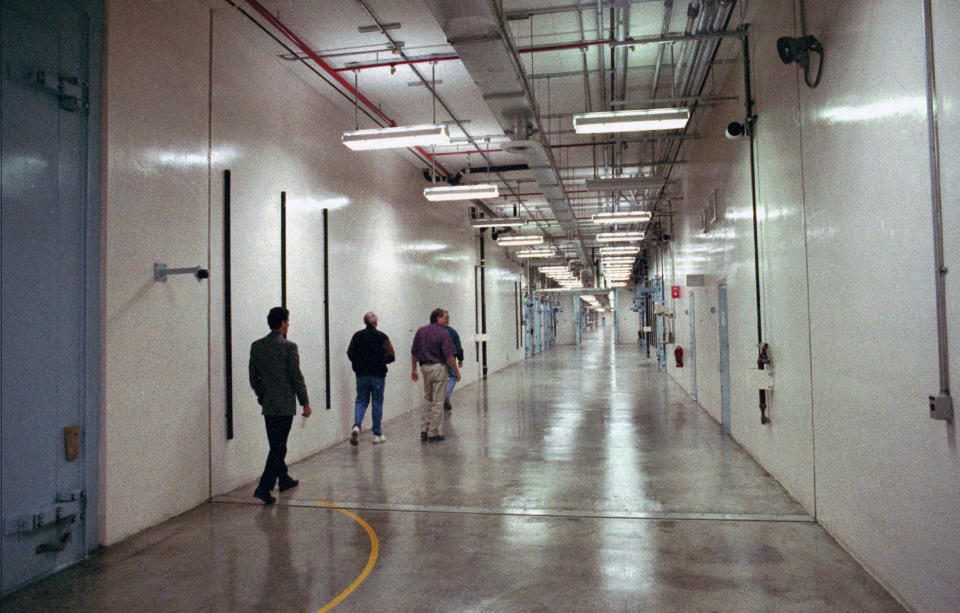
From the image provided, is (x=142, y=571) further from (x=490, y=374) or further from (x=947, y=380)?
(x=490, y=374)

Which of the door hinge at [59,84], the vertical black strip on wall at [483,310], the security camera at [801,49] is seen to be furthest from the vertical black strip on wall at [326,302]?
the vertical black strip on wall at [483,310]

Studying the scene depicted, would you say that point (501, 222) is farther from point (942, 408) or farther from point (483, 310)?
point (942, 408)

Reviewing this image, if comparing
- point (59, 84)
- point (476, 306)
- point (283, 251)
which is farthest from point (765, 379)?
point (476, 306)

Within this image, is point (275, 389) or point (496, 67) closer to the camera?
point (275, 389)

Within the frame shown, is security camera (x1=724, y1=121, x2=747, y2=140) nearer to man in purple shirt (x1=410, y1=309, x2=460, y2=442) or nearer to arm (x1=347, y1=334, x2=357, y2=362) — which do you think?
man in purple shirt (x1=410, y1=309, x2=460, y2=442)

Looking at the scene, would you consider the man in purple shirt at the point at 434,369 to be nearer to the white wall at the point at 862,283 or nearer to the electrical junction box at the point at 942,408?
the white wall at the point at 862,283

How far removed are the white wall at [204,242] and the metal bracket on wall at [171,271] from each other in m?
0.06

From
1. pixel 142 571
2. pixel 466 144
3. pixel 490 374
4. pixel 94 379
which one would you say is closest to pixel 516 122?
pixel 466 144

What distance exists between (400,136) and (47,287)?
331 centimetres

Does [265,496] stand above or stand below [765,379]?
below

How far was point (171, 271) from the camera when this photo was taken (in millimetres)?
4219

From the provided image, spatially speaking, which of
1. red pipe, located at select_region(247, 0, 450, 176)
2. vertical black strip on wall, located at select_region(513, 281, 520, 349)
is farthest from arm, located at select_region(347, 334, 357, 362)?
vertical black strip on wall, located at select_region(513, 281, 520, 349)

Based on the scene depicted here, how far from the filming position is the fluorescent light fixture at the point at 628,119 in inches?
209

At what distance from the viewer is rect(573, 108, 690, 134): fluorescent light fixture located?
5309 millimetres
